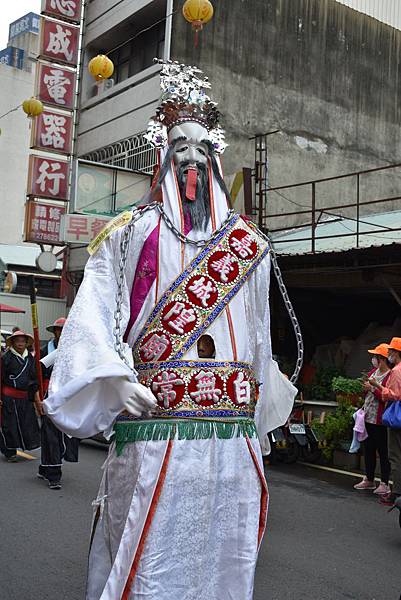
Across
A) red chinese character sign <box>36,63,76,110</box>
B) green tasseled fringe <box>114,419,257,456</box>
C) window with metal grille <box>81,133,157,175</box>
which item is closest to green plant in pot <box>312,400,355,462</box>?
green tasseled fringe <box>114,419,257,456</box>

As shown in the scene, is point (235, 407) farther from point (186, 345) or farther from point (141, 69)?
point (141, 69)

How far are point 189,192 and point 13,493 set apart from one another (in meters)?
5.12

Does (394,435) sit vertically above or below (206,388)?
below

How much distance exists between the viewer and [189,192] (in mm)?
3541

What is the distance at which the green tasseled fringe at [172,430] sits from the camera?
3.15 m

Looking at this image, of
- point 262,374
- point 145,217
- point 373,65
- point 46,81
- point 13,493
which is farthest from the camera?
point 373,65

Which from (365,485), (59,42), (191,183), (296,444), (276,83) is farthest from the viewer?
(276,83)

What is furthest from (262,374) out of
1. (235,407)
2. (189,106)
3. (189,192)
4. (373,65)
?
(373,65)

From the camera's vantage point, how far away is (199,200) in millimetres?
3576

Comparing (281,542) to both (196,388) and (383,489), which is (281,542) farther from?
(196,388)

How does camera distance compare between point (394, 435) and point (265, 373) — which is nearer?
Result: point (265, 373)

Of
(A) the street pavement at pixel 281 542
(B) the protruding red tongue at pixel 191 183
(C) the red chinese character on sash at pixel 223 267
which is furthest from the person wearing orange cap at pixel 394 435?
(B) the protruding red tongue at pixel 191 183

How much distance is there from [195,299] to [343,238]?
9843 mm

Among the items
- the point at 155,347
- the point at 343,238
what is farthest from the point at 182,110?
the point at 343,238
